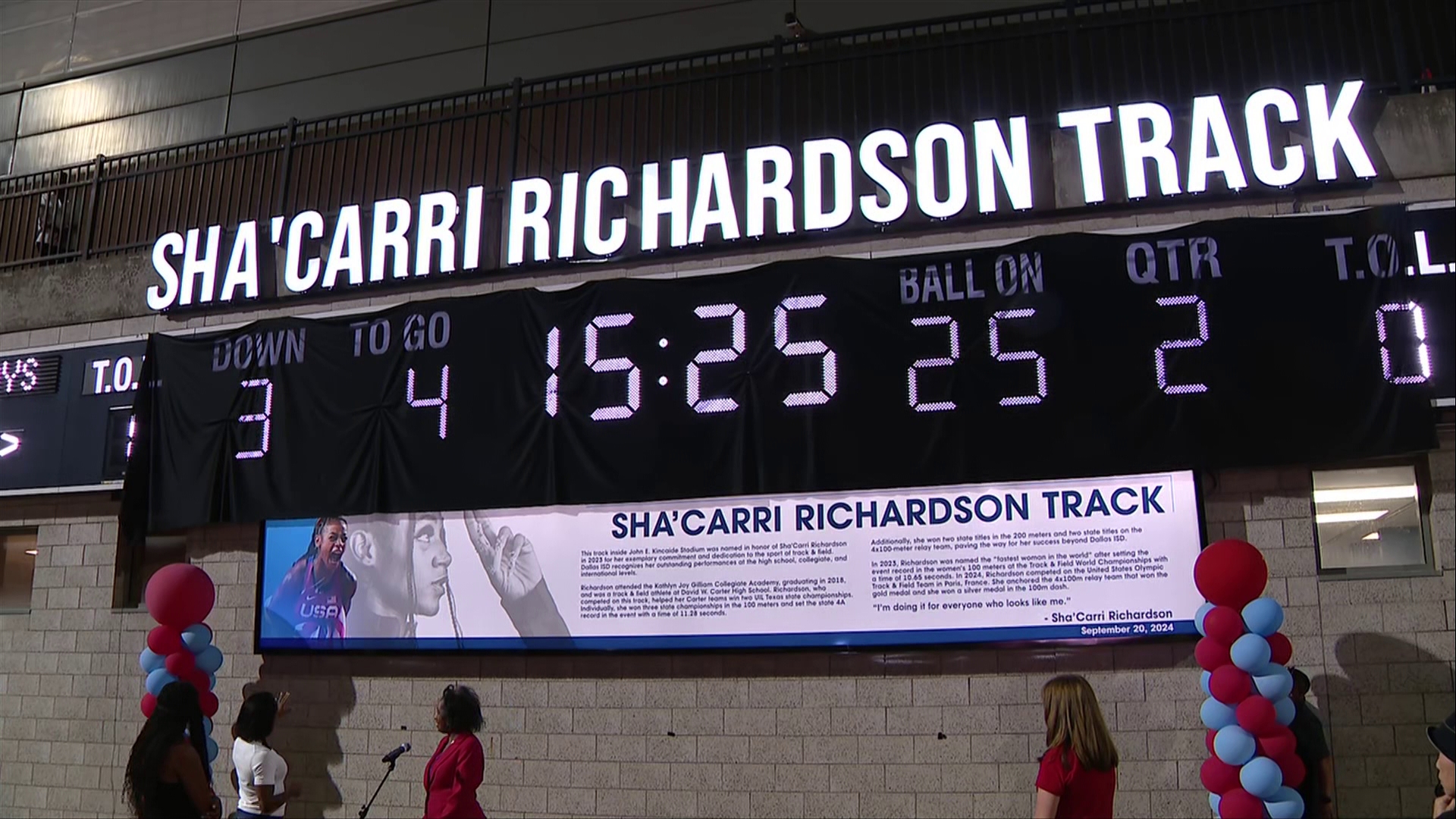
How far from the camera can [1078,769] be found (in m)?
4.75

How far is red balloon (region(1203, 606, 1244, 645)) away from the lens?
21.5 ft

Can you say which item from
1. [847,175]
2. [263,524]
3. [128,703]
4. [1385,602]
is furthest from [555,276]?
[1385,602]

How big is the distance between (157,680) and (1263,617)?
739 cm

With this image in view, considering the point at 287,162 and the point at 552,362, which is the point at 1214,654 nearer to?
the point at 552,362

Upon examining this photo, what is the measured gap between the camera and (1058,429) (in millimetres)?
7547

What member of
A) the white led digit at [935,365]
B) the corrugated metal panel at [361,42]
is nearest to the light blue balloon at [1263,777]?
the white led digit at [935,365]

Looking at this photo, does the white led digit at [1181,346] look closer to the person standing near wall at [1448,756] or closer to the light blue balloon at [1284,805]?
the light blue balloon at [1284,805]

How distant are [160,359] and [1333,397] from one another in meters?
9.08

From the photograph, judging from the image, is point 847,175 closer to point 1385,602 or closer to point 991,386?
point 991,386

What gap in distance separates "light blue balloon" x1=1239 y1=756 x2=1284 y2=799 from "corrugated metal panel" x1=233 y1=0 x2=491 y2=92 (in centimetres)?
1072

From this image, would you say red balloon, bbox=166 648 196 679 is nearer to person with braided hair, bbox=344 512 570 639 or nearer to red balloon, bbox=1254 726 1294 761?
person with braided hair, bbox=344 512 570 639

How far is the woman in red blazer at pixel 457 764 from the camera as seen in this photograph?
21.2ft

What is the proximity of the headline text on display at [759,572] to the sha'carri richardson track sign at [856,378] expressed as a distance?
0.27 metres

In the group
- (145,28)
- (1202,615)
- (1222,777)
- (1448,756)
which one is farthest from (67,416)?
(1448,756)
